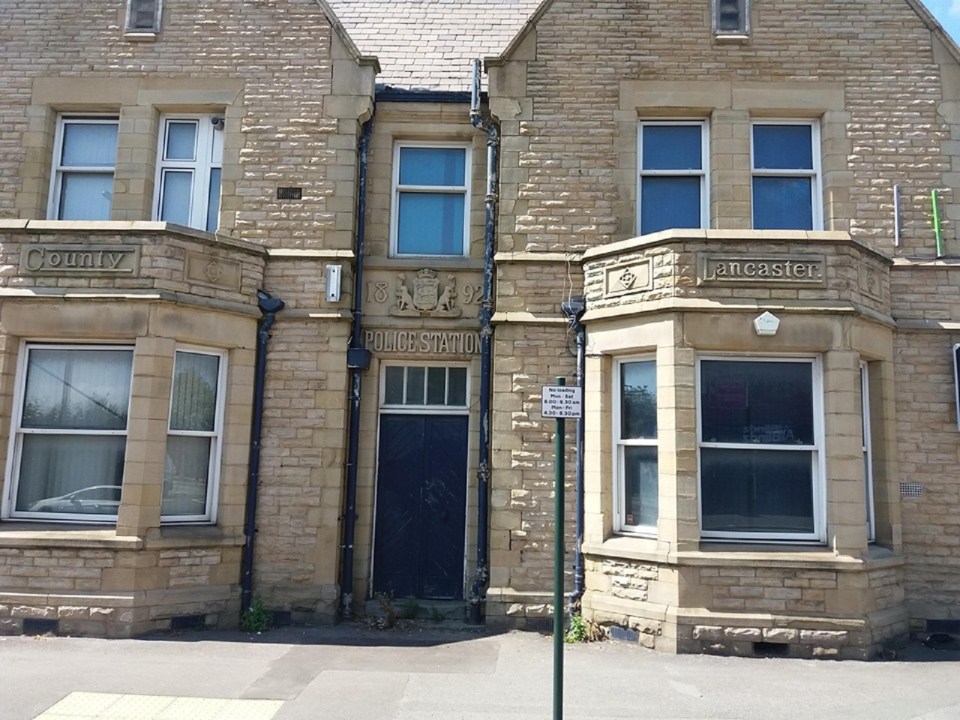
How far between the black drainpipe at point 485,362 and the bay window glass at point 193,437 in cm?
306

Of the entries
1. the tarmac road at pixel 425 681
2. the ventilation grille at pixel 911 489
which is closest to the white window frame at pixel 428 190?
the tarmac road at pixel 425 681

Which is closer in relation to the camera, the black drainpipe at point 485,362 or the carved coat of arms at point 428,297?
the black drainpipe at point 485,362

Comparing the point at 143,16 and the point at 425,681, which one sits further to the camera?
the point at 143,16

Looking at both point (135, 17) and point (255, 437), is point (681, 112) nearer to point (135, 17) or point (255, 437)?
point (255, 437)

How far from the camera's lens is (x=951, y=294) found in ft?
29.5

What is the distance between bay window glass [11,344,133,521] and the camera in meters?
8.47

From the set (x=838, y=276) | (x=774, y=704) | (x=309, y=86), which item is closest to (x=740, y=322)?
(x=838, y=276)

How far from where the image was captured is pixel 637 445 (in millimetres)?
8477

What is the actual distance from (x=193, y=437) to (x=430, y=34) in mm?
6735

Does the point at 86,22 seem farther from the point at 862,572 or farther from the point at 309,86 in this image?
the point at 862,572

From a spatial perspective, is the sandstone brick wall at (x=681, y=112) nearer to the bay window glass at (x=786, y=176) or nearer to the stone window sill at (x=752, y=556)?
the bay window glass at (x=786, y=176)

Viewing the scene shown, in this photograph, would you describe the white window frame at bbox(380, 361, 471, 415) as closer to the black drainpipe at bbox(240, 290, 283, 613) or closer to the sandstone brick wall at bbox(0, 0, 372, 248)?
the black drainpipe at bbox(240, 290, 283, 613)

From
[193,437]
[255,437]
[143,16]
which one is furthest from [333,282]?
[143,16]

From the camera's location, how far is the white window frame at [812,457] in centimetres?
802
